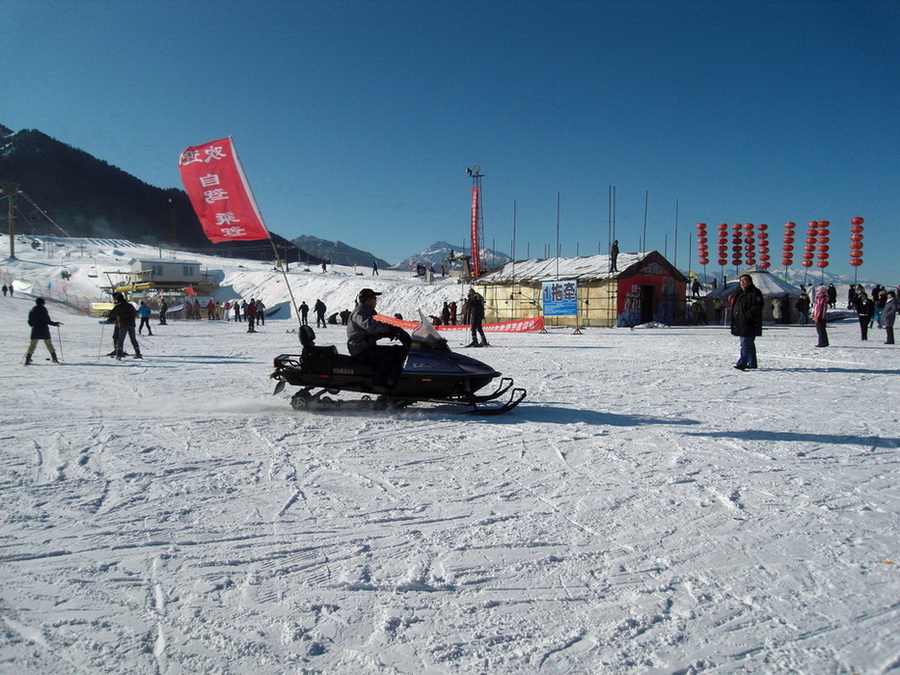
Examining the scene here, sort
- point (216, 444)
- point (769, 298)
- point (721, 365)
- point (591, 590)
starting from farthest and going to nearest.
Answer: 1. point (769, 298)
2. point (721, 365)
3. point (216, 444)
4. point (591, 590)

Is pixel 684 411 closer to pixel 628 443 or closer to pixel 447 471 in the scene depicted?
pixel 628 443

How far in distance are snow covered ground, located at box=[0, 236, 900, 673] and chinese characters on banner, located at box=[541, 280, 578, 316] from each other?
22861 millimetres

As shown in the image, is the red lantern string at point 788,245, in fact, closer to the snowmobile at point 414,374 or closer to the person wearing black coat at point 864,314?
the person wearing black coat at point 864,314

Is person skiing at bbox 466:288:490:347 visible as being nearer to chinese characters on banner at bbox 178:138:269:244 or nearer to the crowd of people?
the crowd of people

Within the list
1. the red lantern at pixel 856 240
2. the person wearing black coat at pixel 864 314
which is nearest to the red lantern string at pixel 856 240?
the red lantern at pixel 856 240

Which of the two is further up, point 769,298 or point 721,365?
point 769,298

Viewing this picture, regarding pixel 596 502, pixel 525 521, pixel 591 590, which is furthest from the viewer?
pixel 596 502

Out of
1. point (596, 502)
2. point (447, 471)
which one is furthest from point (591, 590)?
point (447, 471)

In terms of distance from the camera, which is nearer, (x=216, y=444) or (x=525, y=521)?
(x=525, y=521)

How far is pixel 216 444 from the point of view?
201 inches

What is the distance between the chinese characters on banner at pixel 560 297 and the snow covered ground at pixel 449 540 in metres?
22.9

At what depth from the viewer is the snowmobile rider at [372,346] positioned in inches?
243

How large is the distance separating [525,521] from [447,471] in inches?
42.5

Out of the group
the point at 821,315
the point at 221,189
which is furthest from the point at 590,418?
the point at 821,315
